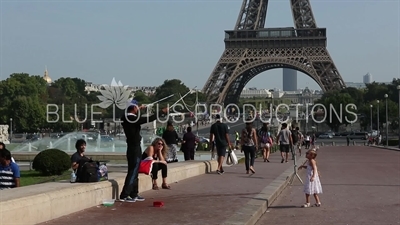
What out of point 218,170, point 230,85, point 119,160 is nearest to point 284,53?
point 230,85

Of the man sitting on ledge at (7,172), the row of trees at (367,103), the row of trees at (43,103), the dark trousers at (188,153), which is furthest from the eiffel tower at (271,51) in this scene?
the man sitting on ledge at (7,172)

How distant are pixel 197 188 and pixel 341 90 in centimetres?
8357

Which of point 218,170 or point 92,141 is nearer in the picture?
point 218,170

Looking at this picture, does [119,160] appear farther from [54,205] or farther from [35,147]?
[54,205]

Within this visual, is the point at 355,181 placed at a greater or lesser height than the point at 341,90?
lesser

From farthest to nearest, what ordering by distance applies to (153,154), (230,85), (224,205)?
1. (230,85)
2. (153,154)
3. (224,205)

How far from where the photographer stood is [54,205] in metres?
8.63

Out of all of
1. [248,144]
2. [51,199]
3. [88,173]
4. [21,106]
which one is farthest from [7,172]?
[21,106]

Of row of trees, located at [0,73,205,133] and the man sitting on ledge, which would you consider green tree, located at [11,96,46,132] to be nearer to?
row of trees, located at [0,73,205,133]

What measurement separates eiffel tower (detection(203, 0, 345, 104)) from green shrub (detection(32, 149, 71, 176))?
72.5m

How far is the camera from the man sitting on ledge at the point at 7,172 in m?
10.5

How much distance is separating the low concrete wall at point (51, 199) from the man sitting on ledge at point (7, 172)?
840mm

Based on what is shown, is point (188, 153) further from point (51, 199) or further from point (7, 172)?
point (51, 199)

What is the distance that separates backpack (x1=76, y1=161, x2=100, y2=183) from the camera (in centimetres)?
1041
